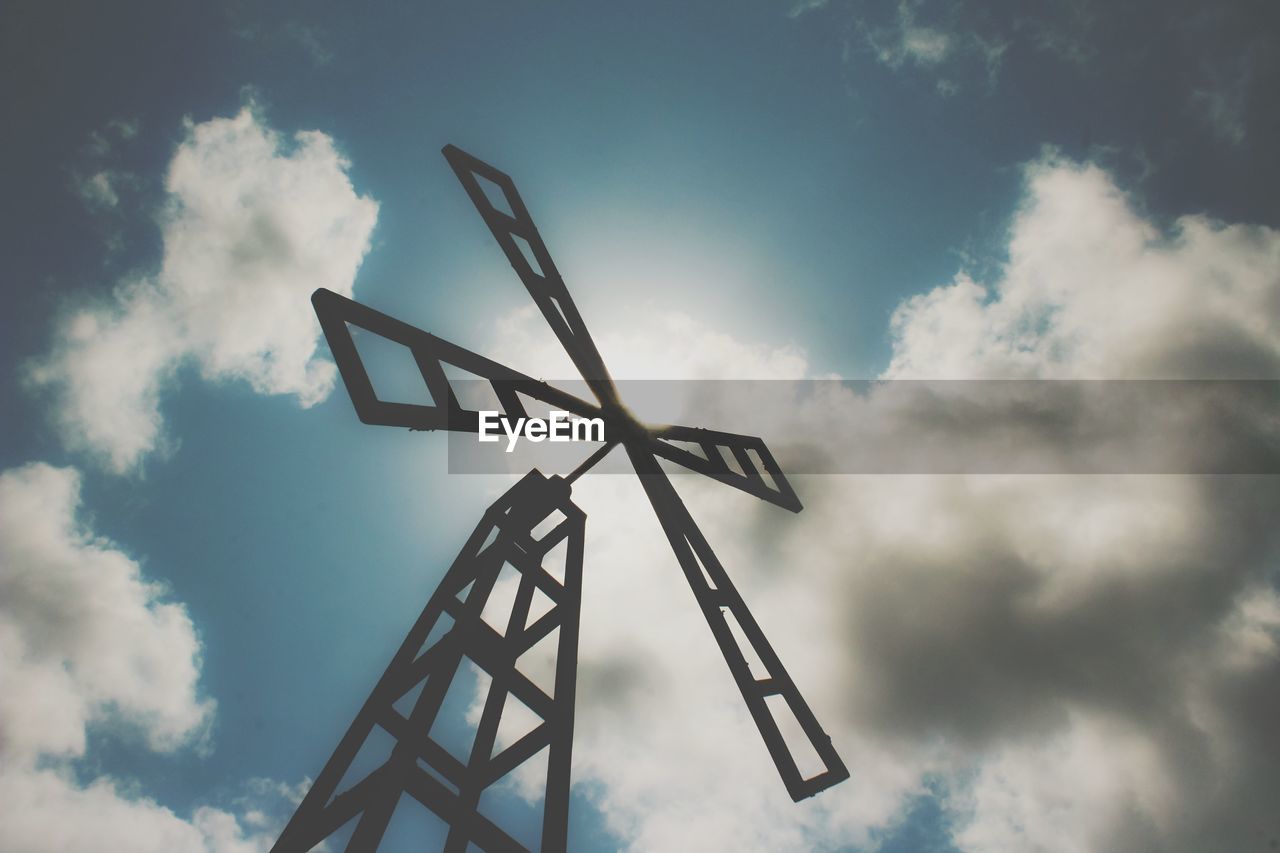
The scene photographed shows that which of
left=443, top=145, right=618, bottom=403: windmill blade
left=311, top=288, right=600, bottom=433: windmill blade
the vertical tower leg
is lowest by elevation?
the vertical tower leg

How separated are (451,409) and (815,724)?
210 inches

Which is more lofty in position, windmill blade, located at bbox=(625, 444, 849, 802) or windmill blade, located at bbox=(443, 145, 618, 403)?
windmill blade, located at bbox=(443, 145, 618, 403)

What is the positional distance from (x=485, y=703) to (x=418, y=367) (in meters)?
3.06

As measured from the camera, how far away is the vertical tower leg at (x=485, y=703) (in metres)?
4.84

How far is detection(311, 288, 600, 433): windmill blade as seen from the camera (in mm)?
4723

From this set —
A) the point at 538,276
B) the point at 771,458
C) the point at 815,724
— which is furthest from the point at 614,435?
the point at 815,724

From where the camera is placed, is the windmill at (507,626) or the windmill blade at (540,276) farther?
the windmill blade at (540,276)

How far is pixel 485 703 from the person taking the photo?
5621 millimetres

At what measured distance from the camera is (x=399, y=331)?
17.1 ft

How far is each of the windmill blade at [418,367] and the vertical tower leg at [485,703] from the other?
3.85 feet

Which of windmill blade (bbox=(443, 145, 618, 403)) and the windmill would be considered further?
windmill blade (bbox=(443, 145, 618, 403))

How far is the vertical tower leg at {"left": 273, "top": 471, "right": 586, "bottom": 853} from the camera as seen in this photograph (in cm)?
484

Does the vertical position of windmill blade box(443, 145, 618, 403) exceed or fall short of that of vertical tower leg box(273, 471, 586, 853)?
it exceeds it

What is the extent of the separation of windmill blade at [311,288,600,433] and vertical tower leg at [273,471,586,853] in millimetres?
1174
